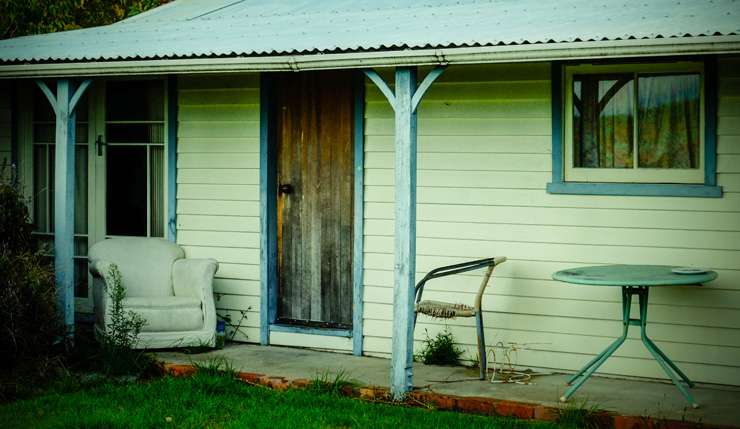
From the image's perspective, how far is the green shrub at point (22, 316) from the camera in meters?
7.73

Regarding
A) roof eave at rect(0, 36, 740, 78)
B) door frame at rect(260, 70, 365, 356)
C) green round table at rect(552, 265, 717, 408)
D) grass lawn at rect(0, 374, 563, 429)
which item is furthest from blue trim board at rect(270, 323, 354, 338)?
roof eave at rect(0, 36, 740, 78)

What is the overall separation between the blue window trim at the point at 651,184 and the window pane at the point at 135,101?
3.84 m

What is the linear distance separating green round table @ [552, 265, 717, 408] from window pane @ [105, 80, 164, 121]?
450cm

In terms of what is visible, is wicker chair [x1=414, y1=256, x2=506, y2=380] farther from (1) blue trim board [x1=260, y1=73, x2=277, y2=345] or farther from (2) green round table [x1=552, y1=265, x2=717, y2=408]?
(1) blue trim board [x1=260, y1=73, x2=277, y2=345]

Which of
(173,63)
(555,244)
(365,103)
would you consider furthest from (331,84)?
(555,244)

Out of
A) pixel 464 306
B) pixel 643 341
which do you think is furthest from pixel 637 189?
pixel 464 306

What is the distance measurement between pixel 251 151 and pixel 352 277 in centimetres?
147

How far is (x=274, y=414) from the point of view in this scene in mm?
6695

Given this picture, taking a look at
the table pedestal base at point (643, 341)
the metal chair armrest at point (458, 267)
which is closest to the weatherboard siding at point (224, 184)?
the metal chair armrest at point (458, 267)

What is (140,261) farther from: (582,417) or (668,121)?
(668,121)

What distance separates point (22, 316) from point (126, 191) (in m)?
2.20

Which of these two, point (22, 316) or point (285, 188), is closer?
point (22, 316)

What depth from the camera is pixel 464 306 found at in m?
7.68

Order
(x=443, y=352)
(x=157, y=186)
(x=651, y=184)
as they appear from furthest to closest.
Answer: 1. (x=157, y=186)
2. (x=443, y=352)
3. (x=651, y=184)
